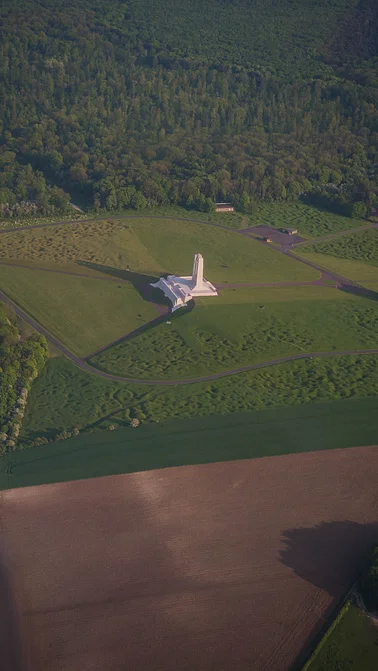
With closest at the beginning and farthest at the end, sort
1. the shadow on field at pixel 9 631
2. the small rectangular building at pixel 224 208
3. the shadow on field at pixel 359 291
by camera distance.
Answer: the shadow on field at pixel 9 631
the shadow on field at pixel 359 291
the small rectangular building at pixel 224 208

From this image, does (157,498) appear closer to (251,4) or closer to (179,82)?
(179,82)

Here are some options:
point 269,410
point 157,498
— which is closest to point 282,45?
point 269,410

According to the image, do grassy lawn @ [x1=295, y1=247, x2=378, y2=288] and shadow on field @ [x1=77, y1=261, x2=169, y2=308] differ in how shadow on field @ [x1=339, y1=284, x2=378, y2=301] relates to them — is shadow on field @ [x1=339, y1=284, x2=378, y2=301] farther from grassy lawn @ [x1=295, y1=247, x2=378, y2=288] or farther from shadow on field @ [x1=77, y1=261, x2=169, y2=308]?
shadow on field @ [x1=77, y1=261, x2=169, y2=308]

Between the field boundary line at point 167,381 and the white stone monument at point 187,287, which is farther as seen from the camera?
the white stone monument at point 187,287

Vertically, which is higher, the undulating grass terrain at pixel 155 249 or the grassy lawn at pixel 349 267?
the grassy lawn at pixel 349 267

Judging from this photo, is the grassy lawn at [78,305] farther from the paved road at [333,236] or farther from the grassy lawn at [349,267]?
the paved road at [333,236]

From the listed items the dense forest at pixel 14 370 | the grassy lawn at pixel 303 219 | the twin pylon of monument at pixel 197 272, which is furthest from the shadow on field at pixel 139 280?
the grassy lawn at pixel 303 219
